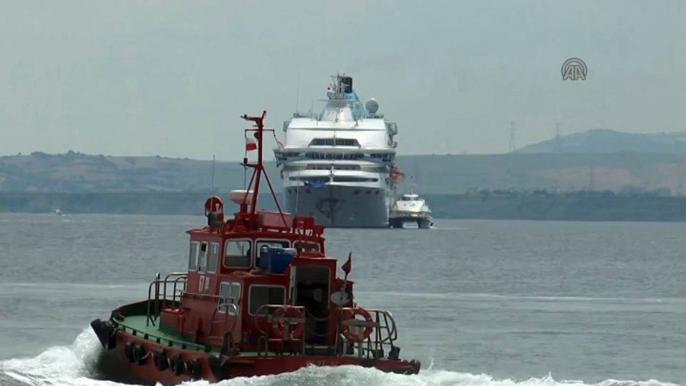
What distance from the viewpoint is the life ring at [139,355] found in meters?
32.2

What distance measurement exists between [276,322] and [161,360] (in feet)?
10.7

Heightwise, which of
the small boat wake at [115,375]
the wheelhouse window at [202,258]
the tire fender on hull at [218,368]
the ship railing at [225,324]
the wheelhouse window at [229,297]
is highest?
the wheelhouse window at [202,258]

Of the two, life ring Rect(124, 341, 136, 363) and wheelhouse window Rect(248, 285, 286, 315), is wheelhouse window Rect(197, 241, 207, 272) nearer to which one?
wheelhouse window Rect(248, 285, 286, 315)

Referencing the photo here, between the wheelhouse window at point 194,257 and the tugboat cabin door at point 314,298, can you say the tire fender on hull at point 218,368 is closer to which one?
the tugboat cabin door at point 314,298

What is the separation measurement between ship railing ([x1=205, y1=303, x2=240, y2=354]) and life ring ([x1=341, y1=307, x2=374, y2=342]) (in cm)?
202

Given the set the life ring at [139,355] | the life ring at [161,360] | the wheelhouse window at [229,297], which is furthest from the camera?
the life ring at [139,355]

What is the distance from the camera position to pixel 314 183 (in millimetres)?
151000

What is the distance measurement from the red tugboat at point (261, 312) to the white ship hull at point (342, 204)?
11656 centimetres

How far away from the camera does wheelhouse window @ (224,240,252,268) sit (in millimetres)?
30719

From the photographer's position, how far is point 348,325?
1158 inches

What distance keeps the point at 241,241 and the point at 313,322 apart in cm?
217

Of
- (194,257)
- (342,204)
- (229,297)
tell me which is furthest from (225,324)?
(342,204)

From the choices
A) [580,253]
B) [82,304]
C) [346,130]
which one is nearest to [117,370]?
[82,304]

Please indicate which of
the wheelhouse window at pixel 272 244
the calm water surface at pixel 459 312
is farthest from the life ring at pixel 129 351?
the wheelhouse window at pixel 272 244
